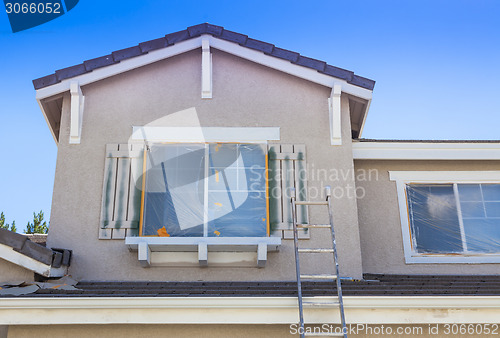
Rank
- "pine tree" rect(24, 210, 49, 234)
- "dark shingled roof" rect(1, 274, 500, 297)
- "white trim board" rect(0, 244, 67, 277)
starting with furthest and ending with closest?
"pine tree" rect(24, 210, 49, 234)
"white trim board" rect(0, 244, 67, 277)
"dark shingled roof" rect(1, 274, 500, 297)

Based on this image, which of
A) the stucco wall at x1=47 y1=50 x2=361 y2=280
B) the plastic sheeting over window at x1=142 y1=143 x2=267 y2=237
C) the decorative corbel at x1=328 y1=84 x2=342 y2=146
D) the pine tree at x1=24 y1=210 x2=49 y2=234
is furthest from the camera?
the pine tree at x1=24 y1=210 x2=49 y2=234

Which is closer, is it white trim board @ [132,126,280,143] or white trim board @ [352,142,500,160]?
white trim board @ [132,126,280,143]

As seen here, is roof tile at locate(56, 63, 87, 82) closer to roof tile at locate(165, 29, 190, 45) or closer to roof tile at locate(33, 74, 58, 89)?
roof tile at locate(33, 74, 58, 89)

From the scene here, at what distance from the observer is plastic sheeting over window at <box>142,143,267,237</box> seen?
7.50m

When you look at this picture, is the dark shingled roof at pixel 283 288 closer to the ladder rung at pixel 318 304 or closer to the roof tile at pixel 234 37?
the ladder rung at pixel 318 304

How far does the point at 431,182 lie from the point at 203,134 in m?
3.74

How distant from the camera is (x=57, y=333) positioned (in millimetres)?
6246

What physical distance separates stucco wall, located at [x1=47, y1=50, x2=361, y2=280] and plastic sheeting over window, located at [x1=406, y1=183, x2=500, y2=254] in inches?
52.3

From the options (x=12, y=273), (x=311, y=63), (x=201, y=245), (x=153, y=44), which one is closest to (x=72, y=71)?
(x=153, y=44)

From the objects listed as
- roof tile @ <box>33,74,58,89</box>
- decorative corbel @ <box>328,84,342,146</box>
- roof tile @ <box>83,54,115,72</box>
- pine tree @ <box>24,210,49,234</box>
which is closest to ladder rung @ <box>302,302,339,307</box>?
decorative corbel @ <box>328,84,342,146</box>

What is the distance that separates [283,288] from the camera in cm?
655

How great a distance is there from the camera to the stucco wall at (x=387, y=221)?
26.2ft

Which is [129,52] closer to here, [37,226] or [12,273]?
[12,273]

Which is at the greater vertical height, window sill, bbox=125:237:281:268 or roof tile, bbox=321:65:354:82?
roof tile, bbox=321:65:354:82
